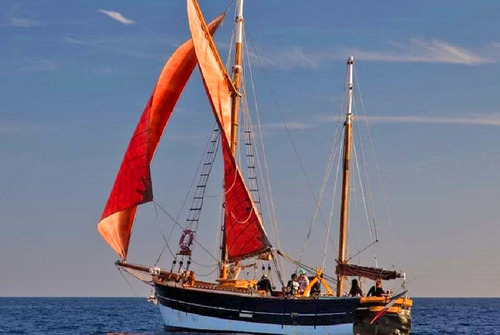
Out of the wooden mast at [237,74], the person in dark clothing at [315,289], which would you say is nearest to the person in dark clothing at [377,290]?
the person in dark clothing at [315,289]

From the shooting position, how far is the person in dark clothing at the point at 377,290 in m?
53.3

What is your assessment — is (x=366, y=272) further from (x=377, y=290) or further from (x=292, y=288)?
(x=292, y=288)

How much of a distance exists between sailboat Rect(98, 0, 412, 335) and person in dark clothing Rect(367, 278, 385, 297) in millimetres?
888

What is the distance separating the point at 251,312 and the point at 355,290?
8.71 meters

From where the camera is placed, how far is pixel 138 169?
5097 centimetres

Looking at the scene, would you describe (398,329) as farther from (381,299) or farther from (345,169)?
(345,169)

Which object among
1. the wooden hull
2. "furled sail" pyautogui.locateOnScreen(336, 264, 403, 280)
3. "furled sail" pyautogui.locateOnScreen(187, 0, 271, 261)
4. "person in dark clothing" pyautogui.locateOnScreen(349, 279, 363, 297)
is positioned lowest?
the wooden hull

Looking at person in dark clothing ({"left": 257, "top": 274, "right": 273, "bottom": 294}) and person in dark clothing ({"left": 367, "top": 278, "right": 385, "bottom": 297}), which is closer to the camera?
person in dark clothing ({"left": 257, "top": 274, "right": 273, "bottom": 294})

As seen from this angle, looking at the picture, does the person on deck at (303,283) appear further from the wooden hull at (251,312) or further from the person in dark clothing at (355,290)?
the person in dark clothing at (355,290)

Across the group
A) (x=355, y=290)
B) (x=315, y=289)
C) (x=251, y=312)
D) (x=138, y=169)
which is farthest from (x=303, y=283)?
(x=138, y=169)

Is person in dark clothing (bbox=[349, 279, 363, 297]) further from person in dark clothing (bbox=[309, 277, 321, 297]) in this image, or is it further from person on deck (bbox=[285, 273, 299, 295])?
person on deck (bbox=[285, 273, 299, 295])

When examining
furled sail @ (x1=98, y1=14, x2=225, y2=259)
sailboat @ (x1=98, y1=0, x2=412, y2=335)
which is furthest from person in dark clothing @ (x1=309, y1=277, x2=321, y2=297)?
furled sail @ (x1=98, y1=14, x2=225, y2=259)

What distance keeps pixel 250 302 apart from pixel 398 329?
9.94m

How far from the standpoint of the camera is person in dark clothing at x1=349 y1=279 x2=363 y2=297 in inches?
2133
